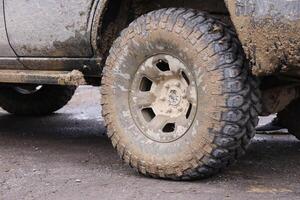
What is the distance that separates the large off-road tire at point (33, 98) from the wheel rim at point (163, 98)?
10.1 feet

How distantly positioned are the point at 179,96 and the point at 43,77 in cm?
127

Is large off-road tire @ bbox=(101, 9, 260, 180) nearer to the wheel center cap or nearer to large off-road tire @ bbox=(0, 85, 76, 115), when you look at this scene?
the wheel center cap

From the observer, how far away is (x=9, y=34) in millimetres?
4695

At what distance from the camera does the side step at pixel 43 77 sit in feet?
14.4

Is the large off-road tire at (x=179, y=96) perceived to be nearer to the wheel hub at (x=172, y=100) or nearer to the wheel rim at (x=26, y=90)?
the wheel hub at (x=172, y=100)

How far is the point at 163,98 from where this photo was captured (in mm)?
3832

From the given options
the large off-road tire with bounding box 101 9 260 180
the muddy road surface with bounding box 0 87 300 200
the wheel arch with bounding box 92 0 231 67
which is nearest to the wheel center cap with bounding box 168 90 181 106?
the large off-road tire with bounding box 101 9 260 180

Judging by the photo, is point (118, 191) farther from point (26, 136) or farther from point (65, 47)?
point (26, 136)

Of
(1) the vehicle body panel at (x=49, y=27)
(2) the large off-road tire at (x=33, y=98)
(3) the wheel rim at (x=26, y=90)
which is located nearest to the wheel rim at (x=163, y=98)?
(1) the vehicle body panel at (x=49, y=27)

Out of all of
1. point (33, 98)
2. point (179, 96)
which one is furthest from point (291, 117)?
point (33, 98)

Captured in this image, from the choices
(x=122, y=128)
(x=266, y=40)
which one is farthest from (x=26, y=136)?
(x=266, y=40)

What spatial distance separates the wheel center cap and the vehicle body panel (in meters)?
0.79

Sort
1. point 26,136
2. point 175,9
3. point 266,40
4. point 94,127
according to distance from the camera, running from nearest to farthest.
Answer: point 266,40 → point 175,9 → point 26,136 → point 94,127

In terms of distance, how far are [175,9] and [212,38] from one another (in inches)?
14.4
